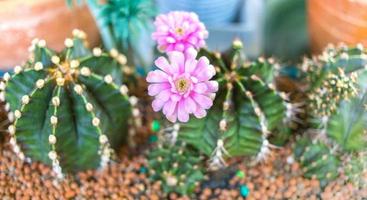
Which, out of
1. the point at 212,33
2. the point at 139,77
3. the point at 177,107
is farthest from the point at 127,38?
the point at 177,107

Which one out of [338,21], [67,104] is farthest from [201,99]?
[338,21]

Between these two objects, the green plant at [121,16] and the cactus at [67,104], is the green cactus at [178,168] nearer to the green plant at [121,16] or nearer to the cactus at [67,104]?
the cactus at [67,104]

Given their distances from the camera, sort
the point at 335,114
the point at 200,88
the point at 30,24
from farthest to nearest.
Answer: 1. the point at 30,24
2. the point at 335,114
3. the point at 200,88

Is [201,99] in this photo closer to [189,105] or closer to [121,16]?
[189,105]

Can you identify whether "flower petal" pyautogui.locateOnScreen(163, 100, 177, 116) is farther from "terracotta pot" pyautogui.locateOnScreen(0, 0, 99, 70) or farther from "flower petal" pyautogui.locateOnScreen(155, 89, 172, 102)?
"terracotta pot" pyautogui.locateOnScreen(0, 0, 99, 70)

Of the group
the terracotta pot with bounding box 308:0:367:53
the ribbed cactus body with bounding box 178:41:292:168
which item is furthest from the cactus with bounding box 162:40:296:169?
the terracotta pot with bounding box 308:0:367:53

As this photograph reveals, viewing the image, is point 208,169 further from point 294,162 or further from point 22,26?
point 22,26
